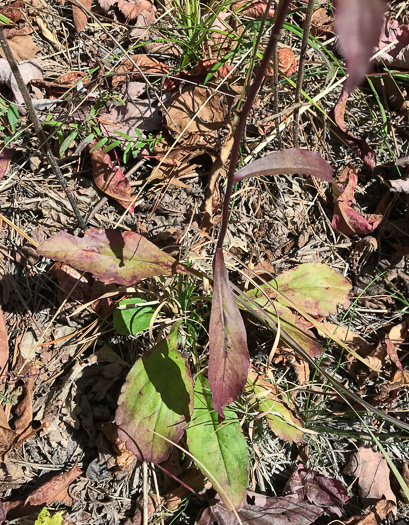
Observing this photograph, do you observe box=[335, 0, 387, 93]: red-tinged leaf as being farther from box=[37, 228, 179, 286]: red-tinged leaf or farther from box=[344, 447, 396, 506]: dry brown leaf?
box=[344, 447, 396, 506]: dry brown leaf

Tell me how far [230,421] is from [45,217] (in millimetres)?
985

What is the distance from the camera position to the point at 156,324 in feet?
5.48

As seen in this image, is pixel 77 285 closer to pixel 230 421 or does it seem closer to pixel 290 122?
pixel 230 421

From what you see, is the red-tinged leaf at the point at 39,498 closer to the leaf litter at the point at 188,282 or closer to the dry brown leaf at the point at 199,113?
the leaf litter at the point at 188,282

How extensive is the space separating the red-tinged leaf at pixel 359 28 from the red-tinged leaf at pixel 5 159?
5.38 feet

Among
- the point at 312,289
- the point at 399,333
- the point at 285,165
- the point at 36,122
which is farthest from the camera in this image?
the point at 399,333

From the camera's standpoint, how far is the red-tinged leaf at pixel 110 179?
5.89 ft

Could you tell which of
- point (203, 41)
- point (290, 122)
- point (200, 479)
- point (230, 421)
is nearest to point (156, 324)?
point (230, 421)

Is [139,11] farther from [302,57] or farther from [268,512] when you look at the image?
[268,512]

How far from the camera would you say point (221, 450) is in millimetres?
1435

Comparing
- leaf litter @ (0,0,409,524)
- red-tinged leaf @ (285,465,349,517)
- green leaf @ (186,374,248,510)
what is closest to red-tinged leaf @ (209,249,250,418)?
leaf litter @ (0,0,409,524)

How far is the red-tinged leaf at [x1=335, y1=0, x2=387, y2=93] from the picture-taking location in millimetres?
348

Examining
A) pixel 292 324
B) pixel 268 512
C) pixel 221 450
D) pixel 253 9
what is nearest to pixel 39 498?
pixel 221 450

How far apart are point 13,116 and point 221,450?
4.39ft
